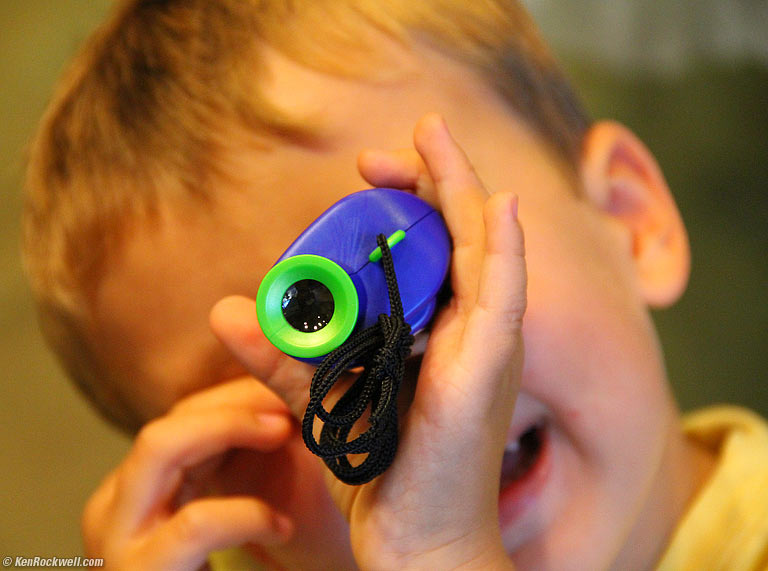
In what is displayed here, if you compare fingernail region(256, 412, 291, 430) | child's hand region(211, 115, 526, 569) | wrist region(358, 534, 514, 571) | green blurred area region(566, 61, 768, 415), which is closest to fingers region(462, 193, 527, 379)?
child's hand region(211, 115, 526, 569)

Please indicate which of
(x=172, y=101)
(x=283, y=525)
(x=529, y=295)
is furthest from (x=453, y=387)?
(x=172, y=101)

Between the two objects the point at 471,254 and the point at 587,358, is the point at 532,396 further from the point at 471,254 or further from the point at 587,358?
the point at 471,254

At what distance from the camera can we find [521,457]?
704mm

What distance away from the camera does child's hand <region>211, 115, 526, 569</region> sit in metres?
0.50

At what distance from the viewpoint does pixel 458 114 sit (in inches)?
27.1

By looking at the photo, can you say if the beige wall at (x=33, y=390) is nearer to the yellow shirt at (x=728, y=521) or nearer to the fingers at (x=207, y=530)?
the yellow shirt at (x=728, y=521)

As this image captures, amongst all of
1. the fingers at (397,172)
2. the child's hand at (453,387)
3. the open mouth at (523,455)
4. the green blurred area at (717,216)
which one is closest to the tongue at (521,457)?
the open mouth at (523,455)

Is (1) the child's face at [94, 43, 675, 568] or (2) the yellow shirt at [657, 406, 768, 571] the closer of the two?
(1) the child's face at [94, 43, 675, 568]

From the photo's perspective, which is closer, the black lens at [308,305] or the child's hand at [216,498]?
the black lens at [308,305]

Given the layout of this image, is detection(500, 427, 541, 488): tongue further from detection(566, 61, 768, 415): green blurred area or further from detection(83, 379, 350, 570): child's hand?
detection(566, 61, 768, 415): green blurred area

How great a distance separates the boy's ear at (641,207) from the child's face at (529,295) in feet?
0.26

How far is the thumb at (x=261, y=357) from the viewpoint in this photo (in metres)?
0.56

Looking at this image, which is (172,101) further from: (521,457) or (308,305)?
(521,457)

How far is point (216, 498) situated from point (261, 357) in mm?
209
